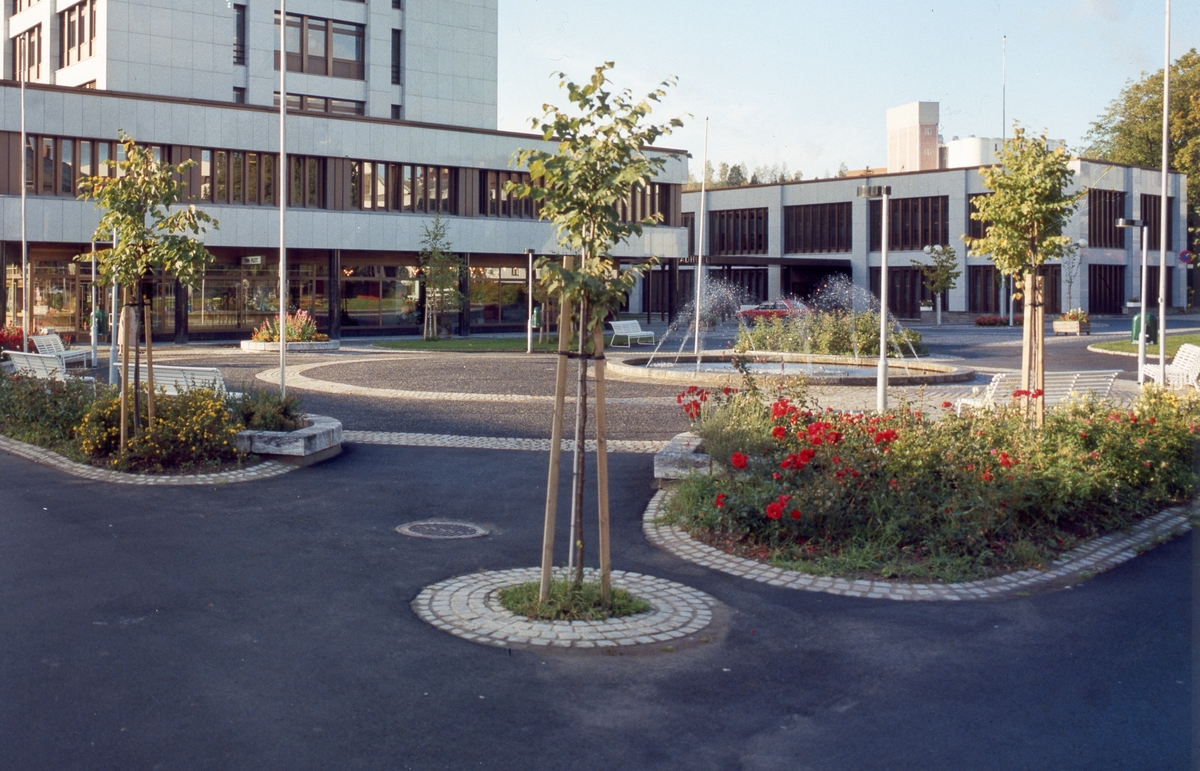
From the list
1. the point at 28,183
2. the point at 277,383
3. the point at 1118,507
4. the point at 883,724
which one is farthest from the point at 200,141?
the point at 883,724

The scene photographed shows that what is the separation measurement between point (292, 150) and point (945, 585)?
38.7 meters

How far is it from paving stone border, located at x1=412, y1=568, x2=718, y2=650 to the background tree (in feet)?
243

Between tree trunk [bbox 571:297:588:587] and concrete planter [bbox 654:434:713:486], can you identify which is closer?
tree trunk [bbox 571:297:588:587]

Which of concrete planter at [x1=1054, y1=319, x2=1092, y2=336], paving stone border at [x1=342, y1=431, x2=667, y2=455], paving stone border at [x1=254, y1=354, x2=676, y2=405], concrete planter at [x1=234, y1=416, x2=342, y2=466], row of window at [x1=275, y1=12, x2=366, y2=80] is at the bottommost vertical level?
paving stone border at [x1=342, y1=431, x2=667, y2=455]

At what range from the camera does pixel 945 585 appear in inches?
311

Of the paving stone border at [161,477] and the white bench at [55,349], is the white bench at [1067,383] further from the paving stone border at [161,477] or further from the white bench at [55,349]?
the white bench at [55,349]

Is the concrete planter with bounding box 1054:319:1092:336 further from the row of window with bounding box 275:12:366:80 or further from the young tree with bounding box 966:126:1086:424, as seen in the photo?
the young tree with bounding box 966:126:1086:424

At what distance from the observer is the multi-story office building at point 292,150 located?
39062mm

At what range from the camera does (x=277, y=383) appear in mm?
23250

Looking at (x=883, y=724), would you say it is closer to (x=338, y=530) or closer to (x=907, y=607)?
(x=907, y=607)

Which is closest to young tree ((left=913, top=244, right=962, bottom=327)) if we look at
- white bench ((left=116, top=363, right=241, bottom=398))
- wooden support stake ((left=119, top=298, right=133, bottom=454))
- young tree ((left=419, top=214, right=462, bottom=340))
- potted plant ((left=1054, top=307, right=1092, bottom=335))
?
potted plant ((left=1054, top=307, right=1092, bottom=335))

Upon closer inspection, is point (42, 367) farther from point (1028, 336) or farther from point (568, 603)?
point (1028, 336)

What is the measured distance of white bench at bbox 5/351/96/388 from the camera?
1647 cm

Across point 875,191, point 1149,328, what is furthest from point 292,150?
point 875,191
